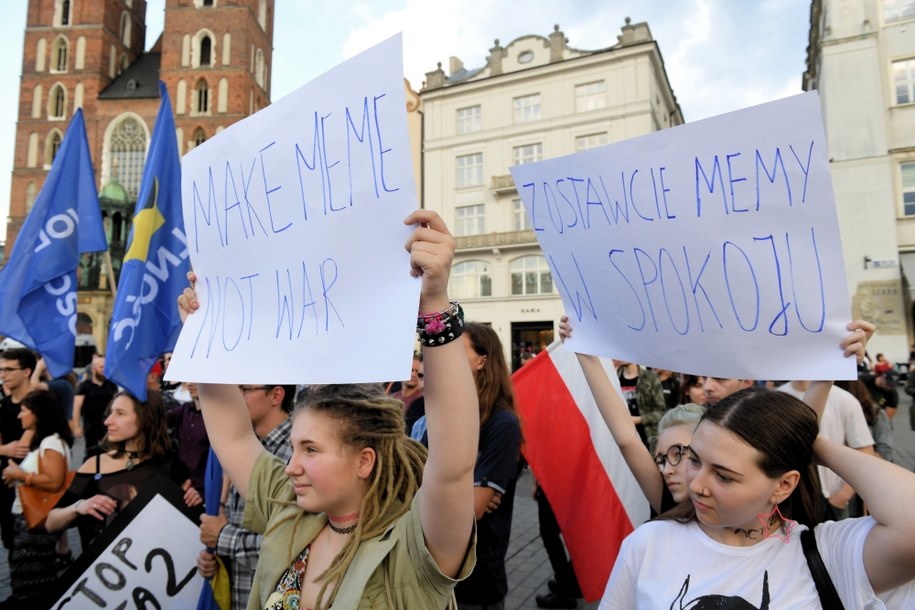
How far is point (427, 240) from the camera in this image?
1.24 metres

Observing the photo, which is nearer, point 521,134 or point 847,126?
point 847,126

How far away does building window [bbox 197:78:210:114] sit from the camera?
4088 cm

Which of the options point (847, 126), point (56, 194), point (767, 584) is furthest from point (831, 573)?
point (847, 126)

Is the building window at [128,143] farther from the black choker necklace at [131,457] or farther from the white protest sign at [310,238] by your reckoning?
the white protest sign at [310,238]

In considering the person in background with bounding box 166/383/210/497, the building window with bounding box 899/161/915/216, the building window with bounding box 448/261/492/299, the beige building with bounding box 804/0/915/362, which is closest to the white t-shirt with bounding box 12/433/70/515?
the person in background with bounding box 166/383/210/497

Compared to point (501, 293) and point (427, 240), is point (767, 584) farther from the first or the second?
point (501, 293)

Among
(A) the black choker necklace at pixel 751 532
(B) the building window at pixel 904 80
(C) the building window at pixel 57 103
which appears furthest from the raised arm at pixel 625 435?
(C) the building window at pixel 57 103

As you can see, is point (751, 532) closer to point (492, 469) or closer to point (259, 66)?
point (492, 469)

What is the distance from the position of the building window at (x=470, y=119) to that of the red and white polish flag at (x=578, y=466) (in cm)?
2857

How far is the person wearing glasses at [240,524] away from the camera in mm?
2125

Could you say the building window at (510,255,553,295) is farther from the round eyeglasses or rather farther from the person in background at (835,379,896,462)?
the round eyeglasses

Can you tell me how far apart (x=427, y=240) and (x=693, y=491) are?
3.25ft

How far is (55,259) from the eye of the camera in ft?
13.8

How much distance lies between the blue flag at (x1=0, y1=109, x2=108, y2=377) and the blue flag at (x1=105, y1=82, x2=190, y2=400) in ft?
1.94
